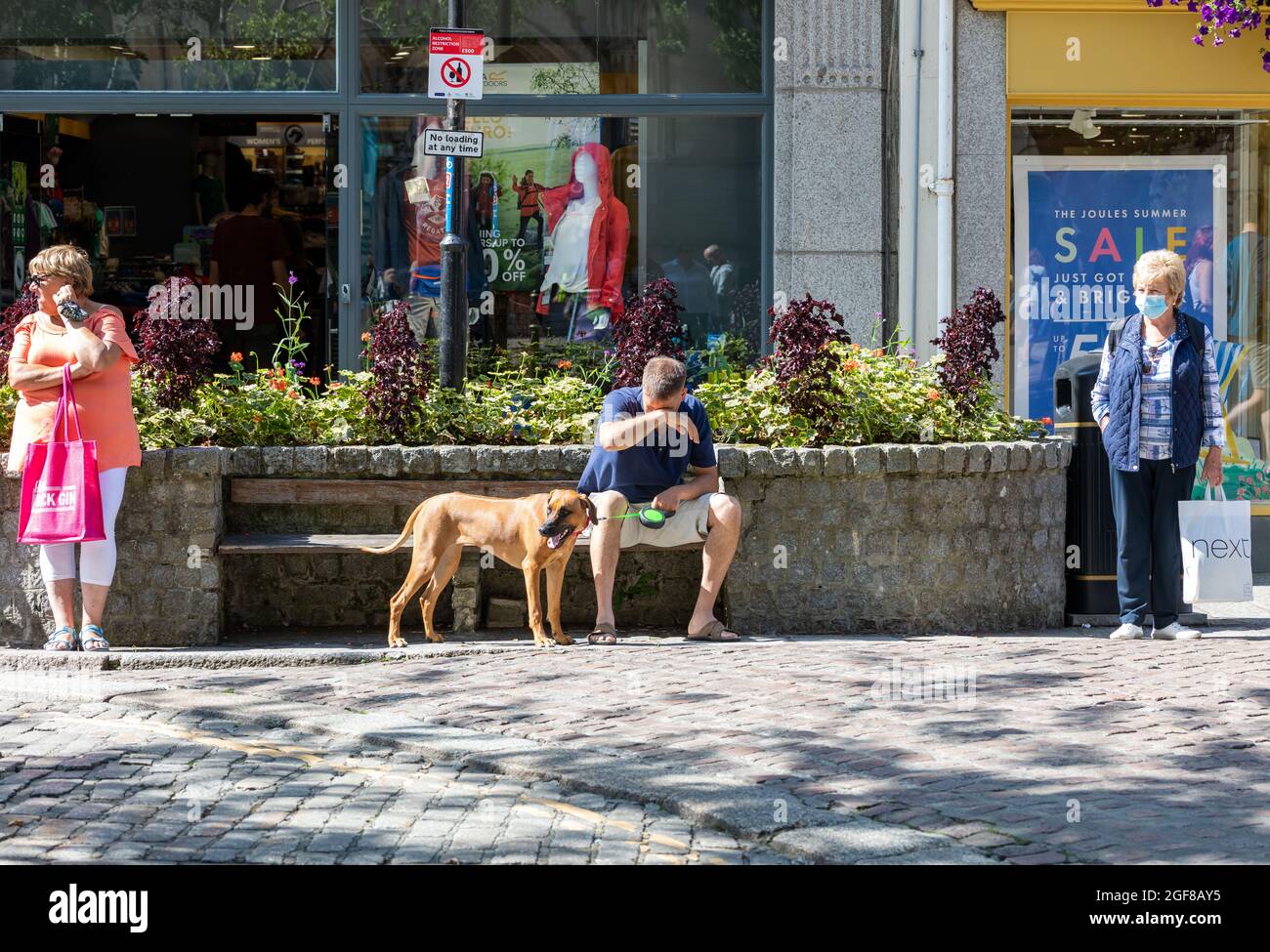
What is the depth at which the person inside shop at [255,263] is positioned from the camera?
42.2 feet

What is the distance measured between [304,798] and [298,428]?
3806 millimetres

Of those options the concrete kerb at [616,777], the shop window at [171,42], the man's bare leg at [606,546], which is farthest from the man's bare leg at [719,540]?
the shop window at [171,42]

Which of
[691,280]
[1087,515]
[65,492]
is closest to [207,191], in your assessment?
[691,280]

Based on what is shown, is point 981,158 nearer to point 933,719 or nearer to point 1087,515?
point 1087,515

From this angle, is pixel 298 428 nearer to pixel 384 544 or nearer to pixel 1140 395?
pixel 384 544

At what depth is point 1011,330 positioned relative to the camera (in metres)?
12.4

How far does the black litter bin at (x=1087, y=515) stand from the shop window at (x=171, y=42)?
5.97m

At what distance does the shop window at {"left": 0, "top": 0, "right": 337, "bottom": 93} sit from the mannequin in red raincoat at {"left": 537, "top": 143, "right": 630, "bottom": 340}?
191 centimetres

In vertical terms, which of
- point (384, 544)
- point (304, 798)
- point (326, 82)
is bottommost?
point (304, 798)

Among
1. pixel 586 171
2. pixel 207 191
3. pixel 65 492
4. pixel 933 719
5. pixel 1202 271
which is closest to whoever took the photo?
pixel 933 719

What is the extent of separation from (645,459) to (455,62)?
247cm

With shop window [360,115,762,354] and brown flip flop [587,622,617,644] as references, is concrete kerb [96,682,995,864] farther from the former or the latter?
shop window [360,115,762,354]

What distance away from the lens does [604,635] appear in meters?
8.77

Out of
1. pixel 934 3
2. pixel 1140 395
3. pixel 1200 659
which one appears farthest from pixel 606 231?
pixel 1200 659
